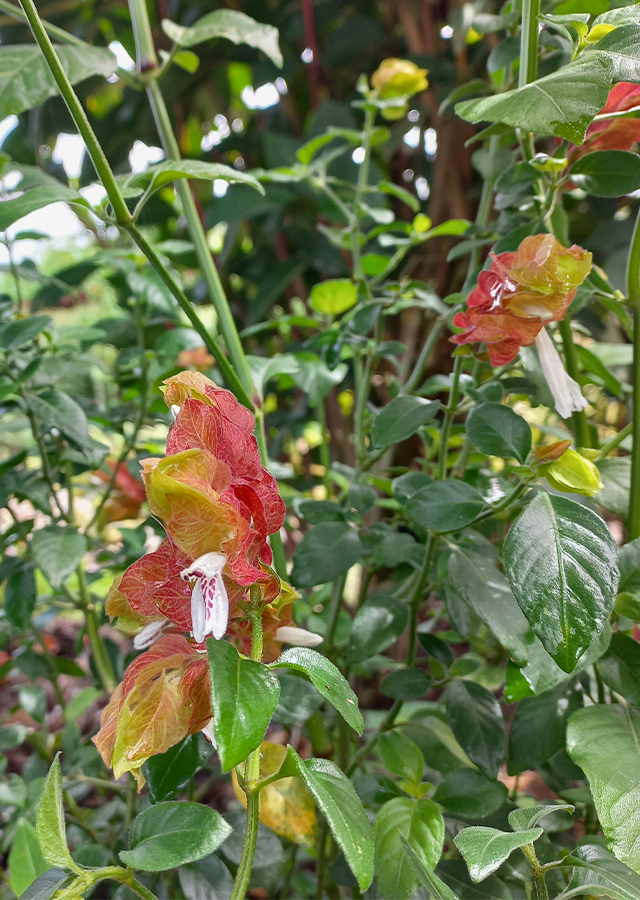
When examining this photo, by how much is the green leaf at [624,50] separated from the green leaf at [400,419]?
0.20 meters

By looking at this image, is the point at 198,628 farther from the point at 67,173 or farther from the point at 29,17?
the point at 67,173

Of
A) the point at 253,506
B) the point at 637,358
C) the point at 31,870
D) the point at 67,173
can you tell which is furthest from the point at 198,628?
the point at 67,173

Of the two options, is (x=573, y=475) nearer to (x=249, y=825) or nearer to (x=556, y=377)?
(x=556, y=377)

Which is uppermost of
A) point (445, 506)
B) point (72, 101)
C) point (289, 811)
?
point (72, 101)

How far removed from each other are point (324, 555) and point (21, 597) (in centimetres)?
29

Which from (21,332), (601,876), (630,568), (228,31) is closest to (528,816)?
(601,876)

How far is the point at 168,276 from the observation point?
39 cm

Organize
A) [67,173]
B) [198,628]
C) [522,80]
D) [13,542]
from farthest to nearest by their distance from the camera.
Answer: [67,173] → [13,542] → [522,80] → [198,628]

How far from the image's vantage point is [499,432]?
0.36 metres

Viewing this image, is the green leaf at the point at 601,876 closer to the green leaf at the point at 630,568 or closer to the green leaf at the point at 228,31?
the green leaf at the point at 630,568

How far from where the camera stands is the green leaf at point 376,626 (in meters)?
0.42

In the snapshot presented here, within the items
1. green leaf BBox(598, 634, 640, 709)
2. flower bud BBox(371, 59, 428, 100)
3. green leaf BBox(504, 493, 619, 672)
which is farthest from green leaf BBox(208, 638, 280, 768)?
flower bud BBox(371, 59, 428, 100)

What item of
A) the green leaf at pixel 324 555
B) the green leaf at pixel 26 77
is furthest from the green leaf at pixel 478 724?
the green leaf at pixel 26 77

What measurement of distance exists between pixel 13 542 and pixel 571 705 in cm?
57
